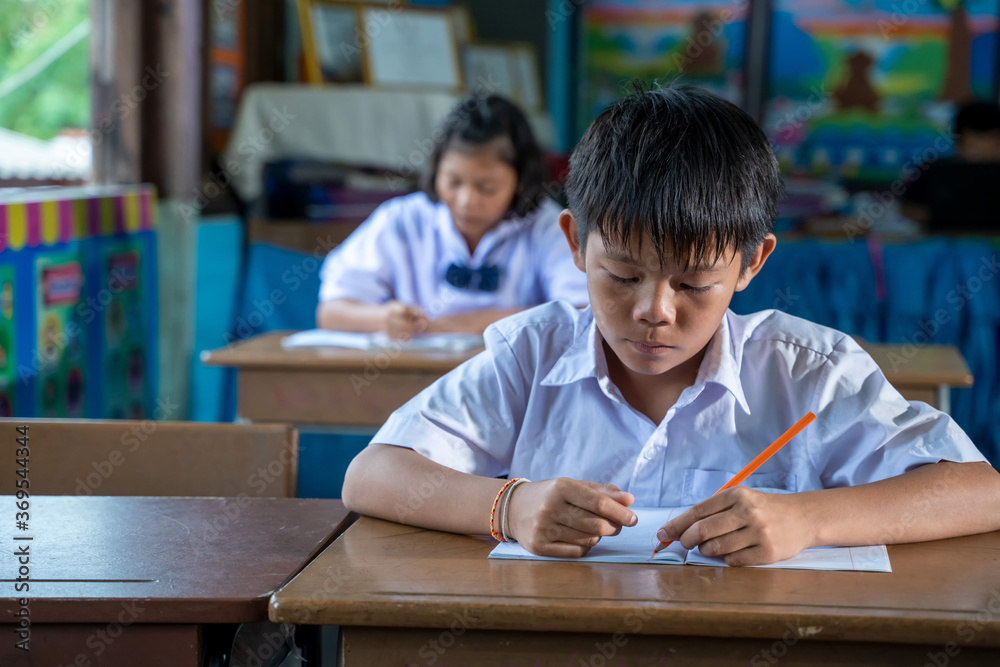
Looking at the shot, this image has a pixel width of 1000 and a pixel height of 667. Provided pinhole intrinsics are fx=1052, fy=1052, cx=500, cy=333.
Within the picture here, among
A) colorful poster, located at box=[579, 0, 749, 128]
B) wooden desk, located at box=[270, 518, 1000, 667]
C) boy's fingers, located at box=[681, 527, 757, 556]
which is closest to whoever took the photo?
wooden desk, located at box=[270, 518, 1000, 667]

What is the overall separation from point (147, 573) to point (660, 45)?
4.97 metres

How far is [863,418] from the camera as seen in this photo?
115cm

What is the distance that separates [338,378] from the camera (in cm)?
234

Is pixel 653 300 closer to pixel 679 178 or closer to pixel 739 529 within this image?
pixel 679 178

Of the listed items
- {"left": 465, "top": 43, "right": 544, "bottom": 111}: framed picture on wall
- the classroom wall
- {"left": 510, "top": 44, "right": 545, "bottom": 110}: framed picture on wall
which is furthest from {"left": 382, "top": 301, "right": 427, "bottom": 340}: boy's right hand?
the classroom wall

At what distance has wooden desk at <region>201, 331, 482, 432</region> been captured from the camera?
229cm

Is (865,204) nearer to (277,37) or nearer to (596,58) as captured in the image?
(596,58)

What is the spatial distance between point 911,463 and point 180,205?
318 centimetres

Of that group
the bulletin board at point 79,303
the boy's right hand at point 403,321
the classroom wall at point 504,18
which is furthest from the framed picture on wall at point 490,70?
the boy's right hand at point 403,321

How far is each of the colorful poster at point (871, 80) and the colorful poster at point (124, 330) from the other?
3255mm

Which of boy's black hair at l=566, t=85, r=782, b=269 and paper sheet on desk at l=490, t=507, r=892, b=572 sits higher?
boy's black hair at l=566, t=85, r=782, b=269

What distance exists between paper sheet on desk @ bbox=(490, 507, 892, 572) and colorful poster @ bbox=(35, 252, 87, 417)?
221 cm

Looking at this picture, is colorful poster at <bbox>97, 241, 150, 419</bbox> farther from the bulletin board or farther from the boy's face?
the boy's face

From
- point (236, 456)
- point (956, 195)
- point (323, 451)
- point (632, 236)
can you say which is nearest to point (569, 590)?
point (632, 236)
